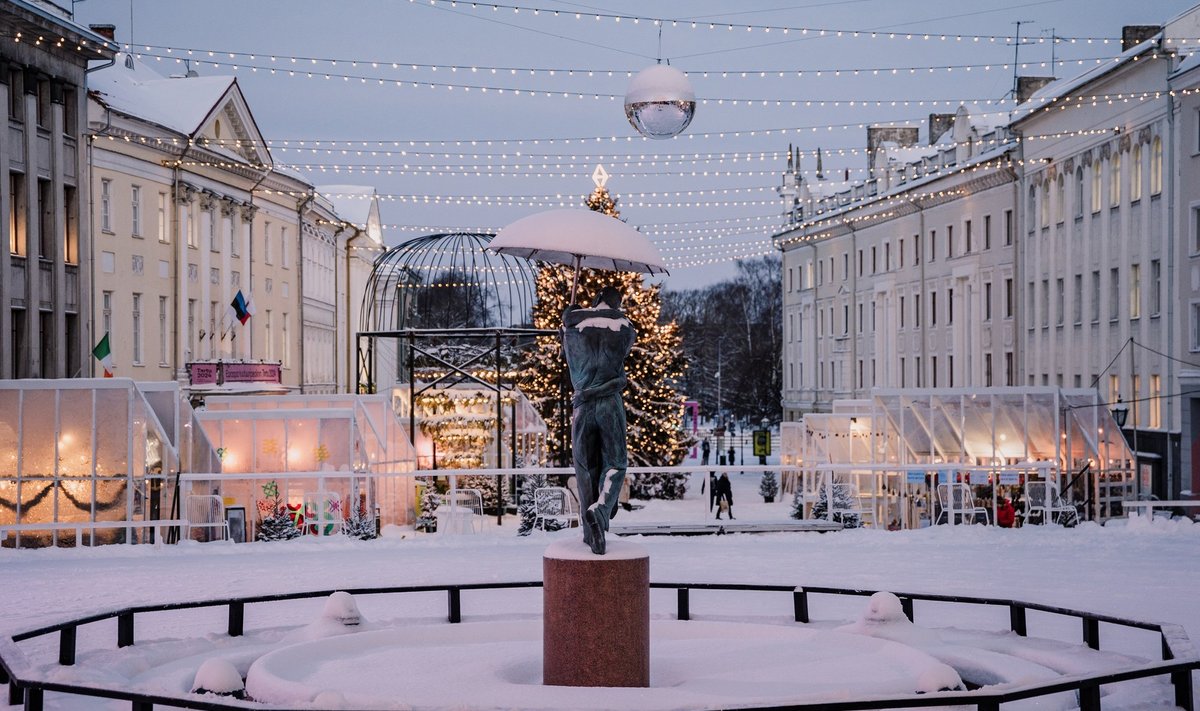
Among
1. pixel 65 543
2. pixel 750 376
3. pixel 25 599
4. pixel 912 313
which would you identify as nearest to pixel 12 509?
pixel 65 543

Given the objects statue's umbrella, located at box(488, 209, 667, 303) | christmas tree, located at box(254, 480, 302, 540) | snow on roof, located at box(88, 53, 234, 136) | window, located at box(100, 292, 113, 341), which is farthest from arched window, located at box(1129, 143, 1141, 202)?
statue's umbrella, located at box(488, 209, 667, 303)

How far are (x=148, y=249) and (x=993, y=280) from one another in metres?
28.5

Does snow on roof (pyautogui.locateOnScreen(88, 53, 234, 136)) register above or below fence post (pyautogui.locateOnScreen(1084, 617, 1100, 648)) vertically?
above

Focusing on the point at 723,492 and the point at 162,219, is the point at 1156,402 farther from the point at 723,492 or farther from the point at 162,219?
the point at 162,219

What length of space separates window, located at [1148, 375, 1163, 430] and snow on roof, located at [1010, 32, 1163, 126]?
323 inches

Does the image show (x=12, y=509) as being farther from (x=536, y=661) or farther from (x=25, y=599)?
(x=536, y=661)

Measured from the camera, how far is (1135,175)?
4297 centimetres

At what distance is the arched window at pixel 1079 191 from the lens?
47.7 meters

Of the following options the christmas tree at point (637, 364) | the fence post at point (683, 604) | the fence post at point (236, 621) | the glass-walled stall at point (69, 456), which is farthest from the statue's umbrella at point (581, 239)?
the christmas tree at point (637, 364)

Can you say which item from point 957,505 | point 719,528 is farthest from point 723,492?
point 719,528

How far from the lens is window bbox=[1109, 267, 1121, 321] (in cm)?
4447

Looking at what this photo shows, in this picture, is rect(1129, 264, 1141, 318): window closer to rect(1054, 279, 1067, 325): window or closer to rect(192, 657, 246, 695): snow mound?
rect(1054, 279, 1067, 325): window

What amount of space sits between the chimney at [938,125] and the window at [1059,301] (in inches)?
852

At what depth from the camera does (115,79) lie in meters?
44.7
